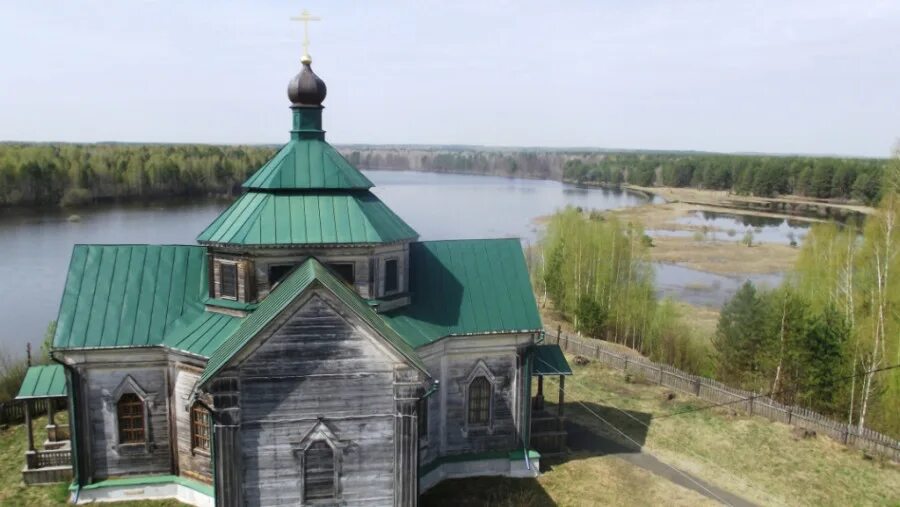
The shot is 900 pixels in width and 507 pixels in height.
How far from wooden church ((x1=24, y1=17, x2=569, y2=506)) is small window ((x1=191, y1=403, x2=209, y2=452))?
0.10ft

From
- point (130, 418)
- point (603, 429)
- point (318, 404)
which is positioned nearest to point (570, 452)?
point (603, 429)

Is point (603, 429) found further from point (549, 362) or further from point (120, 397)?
point (120, 397)

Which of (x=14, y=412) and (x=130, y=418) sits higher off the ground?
(x=130, y=418)

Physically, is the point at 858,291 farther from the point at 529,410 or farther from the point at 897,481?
the point at 529,410

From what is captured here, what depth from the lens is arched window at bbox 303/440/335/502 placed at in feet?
41.7

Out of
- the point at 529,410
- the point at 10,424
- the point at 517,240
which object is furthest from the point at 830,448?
the point at 10,424

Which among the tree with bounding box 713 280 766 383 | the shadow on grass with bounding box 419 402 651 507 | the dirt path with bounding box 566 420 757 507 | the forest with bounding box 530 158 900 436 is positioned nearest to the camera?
the shadow on grass with bounding box 419 402 651 507

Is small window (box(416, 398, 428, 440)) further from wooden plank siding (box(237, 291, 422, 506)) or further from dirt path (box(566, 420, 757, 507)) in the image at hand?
dirt path (box(566, 420, 757, 507))

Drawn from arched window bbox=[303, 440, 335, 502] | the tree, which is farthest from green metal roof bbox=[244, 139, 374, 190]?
the tree

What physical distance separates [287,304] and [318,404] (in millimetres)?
2056

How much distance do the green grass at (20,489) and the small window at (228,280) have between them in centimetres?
488

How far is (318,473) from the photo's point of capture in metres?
12.8

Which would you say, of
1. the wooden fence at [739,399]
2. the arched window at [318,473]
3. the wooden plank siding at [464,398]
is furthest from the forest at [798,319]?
the arched window at [318,473]

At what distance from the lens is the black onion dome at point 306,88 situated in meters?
16.1
